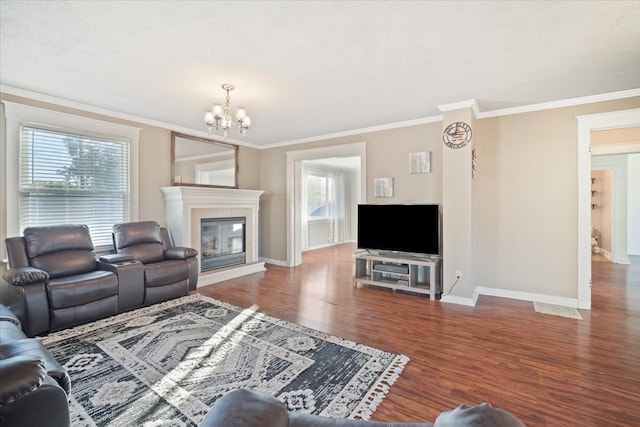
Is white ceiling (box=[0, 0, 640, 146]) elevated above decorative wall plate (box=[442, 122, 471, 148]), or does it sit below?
above

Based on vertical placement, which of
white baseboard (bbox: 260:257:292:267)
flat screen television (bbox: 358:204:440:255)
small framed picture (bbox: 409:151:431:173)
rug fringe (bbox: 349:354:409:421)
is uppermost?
small framed picture (bbox: 409:151:431:173)

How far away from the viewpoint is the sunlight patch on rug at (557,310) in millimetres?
3361

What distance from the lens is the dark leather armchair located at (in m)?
3.63

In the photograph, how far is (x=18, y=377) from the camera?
1.04 metres

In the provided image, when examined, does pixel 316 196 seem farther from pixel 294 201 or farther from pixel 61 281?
pixel 61 281

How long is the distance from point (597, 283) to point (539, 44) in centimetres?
433

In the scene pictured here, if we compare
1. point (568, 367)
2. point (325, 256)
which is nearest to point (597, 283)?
point (568, 367)

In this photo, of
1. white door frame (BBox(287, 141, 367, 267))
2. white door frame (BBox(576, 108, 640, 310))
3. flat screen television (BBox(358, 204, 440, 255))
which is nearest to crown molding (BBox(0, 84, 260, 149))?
white door frame (BBox(287, 141, 367, 267))

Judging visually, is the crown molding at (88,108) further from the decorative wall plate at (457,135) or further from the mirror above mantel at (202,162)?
the decorative wall plate at (457,135)

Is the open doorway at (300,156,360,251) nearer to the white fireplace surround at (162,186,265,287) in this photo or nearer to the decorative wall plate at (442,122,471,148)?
the white fireplace surround at (162,186,265,287)

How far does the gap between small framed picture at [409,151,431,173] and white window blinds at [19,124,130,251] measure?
13.9ft

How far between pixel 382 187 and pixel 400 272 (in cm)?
137

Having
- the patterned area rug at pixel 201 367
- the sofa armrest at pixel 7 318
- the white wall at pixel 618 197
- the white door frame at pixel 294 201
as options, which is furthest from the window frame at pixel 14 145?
the white wall at pixel 618 197

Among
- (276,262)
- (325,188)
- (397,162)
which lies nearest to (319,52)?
(397,162)
